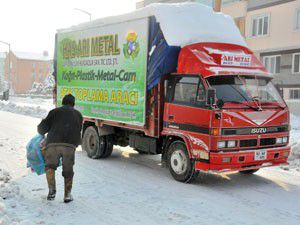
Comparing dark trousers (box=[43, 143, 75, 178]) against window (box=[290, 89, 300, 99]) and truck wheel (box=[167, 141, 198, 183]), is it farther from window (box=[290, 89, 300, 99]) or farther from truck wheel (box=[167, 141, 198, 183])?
window (box=[290, 89, 300, 99])

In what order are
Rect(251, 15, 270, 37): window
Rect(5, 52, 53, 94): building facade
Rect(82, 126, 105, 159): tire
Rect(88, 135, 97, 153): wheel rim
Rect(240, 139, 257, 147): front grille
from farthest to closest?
Rect(5, 52, 53, 94): building facade
Rect(251, 15, 270, 37): window
Rect(88, 135, 97, 153): wheel rim
Rect(82, 126, 105, 159): tire
Rect(240, 139, 257, 147): front grille

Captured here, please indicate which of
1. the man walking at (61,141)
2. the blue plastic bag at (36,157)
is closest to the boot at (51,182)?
the man walking at (61,141)

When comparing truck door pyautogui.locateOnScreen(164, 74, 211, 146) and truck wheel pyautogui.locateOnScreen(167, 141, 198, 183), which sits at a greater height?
truck door pyautogui.locateOnScreen(164, 74, 211, 146)

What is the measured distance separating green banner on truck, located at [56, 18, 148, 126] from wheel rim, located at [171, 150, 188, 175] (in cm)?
106

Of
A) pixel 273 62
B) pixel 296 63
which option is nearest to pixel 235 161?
pixel 296 63

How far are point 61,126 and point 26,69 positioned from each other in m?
101

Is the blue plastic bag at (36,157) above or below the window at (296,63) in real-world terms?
below

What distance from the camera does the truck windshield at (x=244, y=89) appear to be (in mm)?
7766

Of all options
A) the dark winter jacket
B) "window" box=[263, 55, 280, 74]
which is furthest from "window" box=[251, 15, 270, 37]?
the dark winter jacket

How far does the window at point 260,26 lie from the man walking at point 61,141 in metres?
23.9

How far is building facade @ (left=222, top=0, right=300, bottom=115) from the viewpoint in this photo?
1028 inches

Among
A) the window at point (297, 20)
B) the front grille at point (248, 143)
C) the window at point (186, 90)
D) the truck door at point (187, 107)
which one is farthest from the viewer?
the window at point (297, 20)

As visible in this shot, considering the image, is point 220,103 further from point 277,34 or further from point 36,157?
point 277,34

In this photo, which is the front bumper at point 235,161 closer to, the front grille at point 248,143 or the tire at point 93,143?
the front grille at point 248,143
